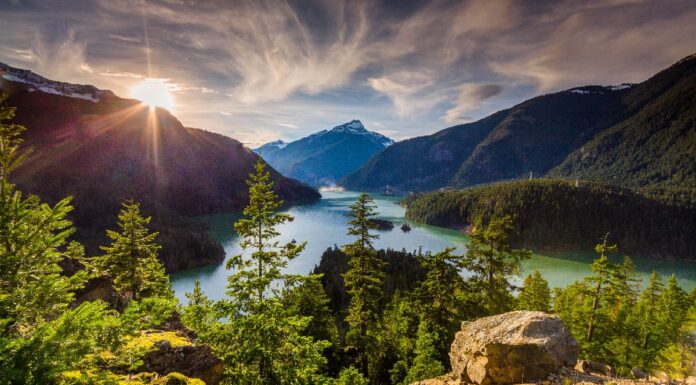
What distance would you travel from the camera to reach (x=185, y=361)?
10.7m

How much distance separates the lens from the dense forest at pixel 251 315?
670 centimetres

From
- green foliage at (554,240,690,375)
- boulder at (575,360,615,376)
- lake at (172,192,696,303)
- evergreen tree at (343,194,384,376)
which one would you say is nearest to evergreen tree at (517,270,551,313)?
green foliage at (554,240,690,375)

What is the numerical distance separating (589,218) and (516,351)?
16671 centimetres

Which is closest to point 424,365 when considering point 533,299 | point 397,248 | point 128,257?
point 533,299

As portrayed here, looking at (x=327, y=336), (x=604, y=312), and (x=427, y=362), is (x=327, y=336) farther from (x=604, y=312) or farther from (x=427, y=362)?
(x=604, y=312)

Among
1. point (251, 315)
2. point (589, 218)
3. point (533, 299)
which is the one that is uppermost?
point (251, 315)

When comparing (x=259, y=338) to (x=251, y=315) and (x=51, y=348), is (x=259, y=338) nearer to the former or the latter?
(x=251, y=315)

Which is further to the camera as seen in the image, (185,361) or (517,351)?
(517,351)

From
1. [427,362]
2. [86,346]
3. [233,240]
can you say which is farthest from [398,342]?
[233,240]

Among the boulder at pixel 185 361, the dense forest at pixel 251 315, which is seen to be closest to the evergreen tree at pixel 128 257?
the dense forest at pixel 251 315

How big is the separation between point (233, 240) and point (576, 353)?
134897mm

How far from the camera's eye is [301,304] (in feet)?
111

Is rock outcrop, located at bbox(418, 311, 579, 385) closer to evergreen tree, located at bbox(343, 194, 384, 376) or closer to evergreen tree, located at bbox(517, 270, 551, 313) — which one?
evergreen tree, located at bbox(343, 194, 384, 376)

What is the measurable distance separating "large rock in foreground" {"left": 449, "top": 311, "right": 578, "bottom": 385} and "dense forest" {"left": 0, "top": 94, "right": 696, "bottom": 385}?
6346mm
